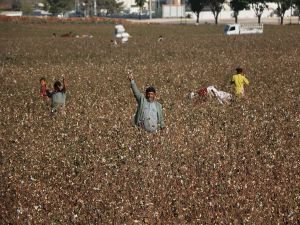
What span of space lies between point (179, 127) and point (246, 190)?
16.5ft

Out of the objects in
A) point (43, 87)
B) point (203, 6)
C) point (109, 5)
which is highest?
point (109, 5)

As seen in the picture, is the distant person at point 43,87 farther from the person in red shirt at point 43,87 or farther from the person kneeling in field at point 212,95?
the person kneeling in field at point 212,95

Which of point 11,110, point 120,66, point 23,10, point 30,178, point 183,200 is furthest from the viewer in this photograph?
point 23,10

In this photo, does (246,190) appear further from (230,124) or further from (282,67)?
(282,67)

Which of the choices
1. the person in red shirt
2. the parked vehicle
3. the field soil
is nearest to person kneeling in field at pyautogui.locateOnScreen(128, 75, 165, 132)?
the field soil

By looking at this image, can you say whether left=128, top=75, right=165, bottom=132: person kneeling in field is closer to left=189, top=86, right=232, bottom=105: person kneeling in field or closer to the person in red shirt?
left=189, top=86, right=232, bottom=105: person kneeling in field

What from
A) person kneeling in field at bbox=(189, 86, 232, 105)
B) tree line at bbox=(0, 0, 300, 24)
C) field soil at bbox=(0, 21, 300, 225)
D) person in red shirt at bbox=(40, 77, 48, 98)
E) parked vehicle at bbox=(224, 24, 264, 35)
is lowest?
field soil at bbox=(0, 21, 300, 225)

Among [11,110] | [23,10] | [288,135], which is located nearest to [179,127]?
[288,135]

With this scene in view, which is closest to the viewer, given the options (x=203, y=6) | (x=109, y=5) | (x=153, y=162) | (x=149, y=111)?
(x=153, y=162)

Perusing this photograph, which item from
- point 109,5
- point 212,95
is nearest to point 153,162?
point 212,95

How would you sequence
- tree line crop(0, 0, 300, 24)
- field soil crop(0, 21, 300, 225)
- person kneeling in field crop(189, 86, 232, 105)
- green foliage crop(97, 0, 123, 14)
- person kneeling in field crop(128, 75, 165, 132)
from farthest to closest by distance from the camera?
1. green foliage crop(97, 0, 123, 14)
2. tree line crop(0, 0, 300, 24)
3. person kneeling in field crop(189, 86, 232, 105)
4. person kneeling in field crop(128, 75, 165, 132)
5. field soil crop(0, 21, 300, 225)

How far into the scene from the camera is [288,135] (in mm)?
12812

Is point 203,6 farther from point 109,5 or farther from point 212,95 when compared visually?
point 212,95

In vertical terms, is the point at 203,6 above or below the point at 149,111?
above
